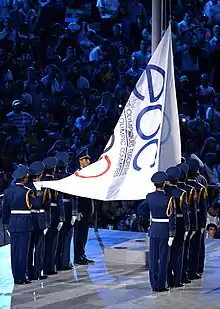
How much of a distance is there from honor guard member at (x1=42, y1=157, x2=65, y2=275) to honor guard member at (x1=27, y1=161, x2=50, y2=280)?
278 mm

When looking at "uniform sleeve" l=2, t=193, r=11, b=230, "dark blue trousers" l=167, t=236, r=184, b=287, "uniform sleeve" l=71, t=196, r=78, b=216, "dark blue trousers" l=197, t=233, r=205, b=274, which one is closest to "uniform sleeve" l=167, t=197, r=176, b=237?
"dark blue trousers" l=167, t=236, r=184, b=287

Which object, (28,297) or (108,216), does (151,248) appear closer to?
(28,297)

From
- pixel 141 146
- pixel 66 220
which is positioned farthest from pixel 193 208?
pixel 66 220

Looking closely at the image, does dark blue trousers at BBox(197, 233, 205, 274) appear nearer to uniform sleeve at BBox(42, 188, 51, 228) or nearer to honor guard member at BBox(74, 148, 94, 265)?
honor guard member at BBox(74, 148, 94, 265)

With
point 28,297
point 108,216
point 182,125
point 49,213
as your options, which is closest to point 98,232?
point 108,216

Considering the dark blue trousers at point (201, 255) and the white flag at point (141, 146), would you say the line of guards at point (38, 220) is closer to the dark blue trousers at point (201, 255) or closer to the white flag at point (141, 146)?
the white flag at point (141, 146)

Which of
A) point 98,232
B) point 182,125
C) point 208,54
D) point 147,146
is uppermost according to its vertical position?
point 208,54

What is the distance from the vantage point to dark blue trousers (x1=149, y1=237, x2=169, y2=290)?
8.76 meters

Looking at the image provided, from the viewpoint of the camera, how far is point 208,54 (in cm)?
1641

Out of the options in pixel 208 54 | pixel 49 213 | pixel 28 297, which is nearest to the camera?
pixel 28 297

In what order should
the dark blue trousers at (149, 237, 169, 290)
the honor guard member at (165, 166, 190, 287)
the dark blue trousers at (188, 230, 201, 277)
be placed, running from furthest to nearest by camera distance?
the dark blue trousers at (188, 230, 201, 277)
the honor guard member at (165, 166, 190, 287)
the dark blue trousers at (149, 237, 169, 290)

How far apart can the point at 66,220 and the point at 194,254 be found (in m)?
1.69

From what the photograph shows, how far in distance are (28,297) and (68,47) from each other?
9.60 m

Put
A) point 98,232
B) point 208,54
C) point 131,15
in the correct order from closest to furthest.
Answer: point 98,232, point 208,54, point 131,15
